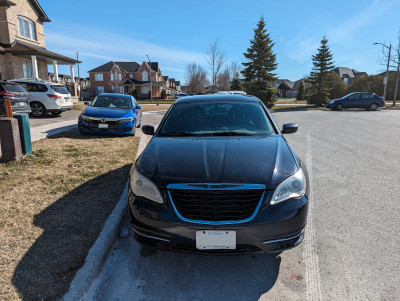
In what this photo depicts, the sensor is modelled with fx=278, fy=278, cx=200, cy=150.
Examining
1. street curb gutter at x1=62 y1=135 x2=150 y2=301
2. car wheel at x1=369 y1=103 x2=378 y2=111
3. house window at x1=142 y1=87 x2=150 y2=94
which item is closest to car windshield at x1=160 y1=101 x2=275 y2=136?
street curb gutter at x1=62 y1=135 x2=150 y2=301

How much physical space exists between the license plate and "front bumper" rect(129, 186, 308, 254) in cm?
3

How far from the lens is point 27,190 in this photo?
167 inches

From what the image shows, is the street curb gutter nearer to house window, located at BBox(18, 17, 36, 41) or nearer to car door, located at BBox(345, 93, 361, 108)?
car door, located at BBox(345, 93, 361, 108)

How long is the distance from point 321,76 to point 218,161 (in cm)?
3653

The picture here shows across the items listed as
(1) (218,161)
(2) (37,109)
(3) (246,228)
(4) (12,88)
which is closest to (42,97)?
(2) (37,109)

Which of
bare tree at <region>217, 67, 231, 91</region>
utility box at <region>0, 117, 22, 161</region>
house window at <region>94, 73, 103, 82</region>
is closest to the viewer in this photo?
utility box at <region>0, 117, 22, 161</region>

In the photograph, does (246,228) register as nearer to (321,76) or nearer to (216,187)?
(216,187)

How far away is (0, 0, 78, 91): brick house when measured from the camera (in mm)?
22031

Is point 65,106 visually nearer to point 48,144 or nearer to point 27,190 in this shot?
point 48,144

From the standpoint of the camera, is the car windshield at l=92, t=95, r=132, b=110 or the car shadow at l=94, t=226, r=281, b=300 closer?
the car shadow at l=94, t=226, r=281, b=300

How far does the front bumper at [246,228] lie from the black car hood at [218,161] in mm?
206

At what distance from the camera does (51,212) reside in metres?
3.60

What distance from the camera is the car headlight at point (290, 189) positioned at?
238 cm

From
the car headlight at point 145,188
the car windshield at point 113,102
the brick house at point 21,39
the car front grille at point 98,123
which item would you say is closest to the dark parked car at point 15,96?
the car windshield at point 113,102
